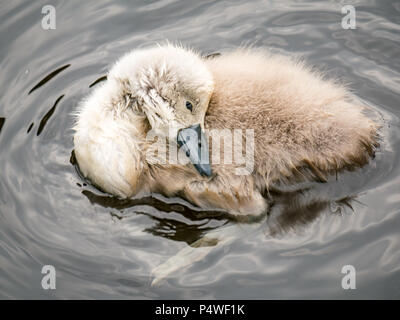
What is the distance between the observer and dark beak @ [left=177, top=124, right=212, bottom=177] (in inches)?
126

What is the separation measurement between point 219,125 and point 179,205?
579 millimetres

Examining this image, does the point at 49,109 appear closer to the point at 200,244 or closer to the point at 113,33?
the point at 113,33

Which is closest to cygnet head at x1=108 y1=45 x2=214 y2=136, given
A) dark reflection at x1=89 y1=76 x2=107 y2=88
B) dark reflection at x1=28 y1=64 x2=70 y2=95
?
dark reflection at x1=89 y1=76 x2=107 y2=88

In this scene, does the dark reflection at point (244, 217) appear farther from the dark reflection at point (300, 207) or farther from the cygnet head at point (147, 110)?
the cygnet head at point (147, 110)

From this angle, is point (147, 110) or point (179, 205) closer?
point (147, 110)

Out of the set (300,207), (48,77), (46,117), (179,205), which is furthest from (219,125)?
(48,77)

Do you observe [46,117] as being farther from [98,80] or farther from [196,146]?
[196,146]

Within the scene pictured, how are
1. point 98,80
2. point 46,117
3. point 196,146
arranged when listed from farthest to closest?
point 98,80 < point 46,117 < point 196,146

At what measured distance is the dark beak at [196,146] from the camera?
3.21m

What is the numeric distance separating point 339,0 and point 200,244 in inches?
112

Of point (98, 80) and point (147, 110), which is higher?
point (98, 80)

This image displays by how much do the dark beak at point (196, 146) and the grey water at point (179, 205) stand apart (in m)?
0.38

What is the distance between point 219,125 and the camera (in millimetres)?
3328
